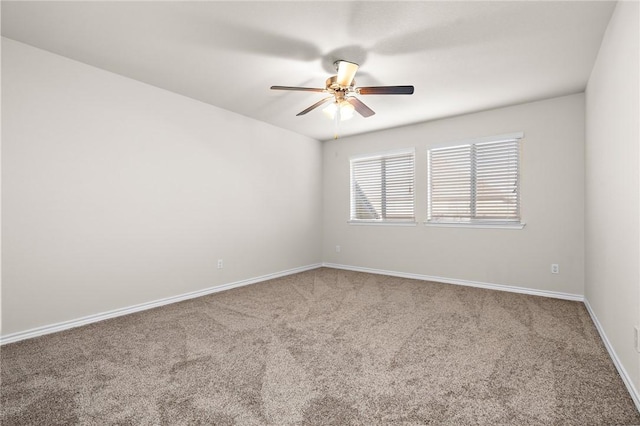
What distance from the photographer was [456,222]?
442cm

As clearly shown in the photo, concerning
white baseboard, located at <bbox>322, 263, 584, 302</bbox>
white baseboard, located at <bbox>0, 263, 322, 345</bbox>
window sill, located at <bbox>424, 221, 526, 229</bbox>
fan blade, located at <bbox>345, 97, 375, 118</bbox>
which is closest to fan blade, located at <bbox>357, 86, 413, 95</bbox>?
fan blade, located at <bbox>345, 97, 375, 118</bbox>

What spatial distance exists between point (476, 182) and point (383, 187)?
1.46m

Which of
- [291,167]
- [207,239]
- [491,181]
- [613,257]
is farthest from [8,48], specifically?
[491,181]

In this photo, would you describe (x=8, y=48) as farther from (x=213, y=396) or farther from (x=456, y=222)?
(x=456, y=222)

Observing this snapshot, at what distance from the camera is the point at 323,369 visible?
202 cm

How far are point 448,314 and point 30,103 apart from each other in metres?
4.31

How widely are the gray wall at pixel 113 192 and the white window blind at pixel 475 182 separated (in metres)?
2.68

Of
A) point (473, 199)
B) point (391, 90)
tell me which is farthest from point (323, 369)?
point (473, 199)

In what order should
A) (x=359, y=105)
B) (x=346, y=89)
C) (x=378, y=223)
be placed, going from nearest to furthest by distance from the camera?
(x=346, y=89) < (x=359, y=105) < (x=378, y=223)

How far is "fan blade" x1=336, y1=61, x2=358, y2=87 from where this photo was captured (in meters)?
2.47

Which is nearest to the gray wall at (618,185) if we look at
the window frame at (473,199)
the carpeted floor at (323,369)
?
the carpeted floor at (323,369)

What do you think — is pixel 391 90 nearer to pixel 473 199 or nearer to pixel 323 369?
pixel 323 369

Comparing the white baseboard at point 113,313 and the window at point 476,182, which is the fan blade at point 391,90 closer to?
the window at point 476,182

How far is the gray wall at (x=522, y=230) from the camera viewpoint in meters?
3.60
